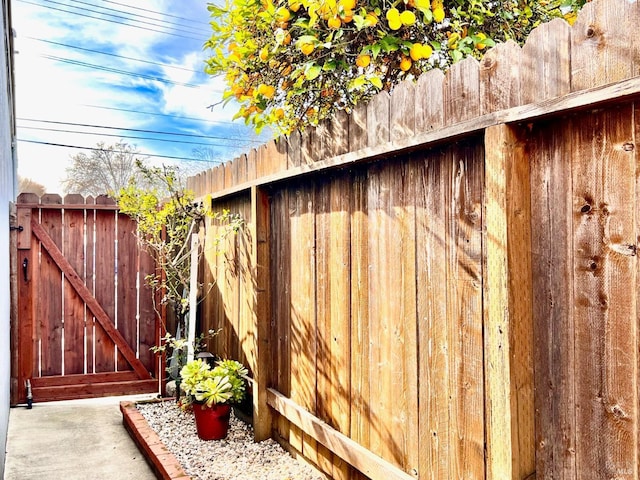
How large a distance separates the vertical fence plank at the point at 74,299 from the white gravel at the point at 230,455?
1498 millimetres

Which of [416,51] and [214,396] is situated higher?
[416,51]

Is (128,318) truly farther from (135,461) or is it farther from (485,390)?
(485,390)

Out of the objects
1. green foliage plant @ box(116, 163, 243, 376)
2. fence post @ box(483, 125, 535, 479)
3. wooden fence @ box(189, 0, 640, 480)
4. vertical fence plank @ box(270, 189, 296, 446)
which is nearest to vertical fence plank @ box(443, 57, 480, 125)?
wooden fence @ box(189, 0, 640, 480)

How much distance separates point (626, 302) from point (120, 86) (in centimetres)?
1844

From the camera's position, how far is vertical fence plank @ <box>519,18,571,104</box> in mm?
1291

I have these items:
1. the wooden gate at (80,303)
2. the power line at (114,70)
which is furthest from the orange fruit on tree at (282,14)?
the power line at (114,70)

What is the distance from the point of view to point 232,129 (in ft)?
54.1

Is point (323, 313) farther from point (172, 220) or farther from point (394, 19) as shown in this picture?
point (172, 220)

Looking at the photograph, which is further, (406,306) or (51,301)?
(51,301)

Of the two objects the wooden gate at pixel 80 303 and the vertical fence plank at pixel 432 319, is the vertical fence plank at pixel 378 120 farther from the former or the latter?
the wooden gate at pixel 80 303

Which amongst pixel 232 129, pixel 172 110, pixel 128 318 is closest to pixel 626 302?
pixel 128 318

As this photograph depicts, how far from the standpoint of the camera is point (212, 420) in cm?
313

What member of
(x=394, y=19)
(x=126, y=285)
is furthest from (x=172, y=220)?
→ (x=394, y=19)

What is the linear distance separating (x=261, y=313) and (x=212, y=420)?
72cm
